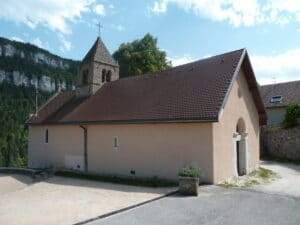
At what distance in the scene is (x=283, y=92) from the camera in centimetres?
3969

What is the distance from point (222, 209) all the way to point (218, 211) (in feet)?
0.98

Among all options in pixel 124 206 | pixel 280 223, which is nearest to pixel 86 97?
pixel 124 206

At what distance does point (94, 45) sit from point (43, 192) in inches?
671

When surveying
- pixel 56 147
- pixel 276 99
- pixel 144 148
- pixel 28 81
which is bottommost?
pixel 56 147

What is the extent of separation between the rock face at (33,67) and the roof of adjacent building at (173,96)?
3243 inches

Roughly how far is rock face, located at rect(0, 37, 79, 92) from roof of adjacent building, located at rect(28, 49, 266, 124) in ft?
270

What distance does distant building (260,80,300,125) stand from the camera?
37.8 metres

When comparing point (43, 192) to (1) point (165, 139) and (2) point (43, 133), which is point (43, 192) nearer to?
(1) point (165, 139)

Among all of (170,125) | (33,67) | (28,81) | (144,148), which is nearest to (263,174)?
(170,125)

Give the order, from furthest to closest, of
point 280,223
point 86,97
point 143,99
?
point 86,97
point 143,99
point 280,223

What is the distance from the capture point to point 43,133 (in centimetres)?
2981

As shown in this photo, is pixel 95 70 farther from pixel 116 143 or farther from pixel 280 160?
pixel 280 160

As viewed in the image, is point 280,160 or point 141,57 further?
point 141,57

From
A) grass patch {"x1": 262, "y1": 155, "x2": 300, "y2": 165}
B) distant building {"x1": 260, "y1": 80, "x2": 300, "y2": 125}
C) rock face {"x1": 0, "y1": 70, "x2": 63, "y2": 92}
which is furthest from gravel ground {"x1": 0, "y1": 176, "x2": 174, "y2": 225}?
rock face {"x1": 0, "y1": 70, "x2": 63, "y2": 92}
